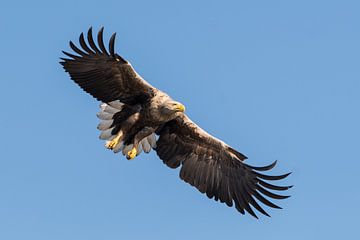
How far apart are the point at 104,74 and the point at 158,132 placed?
66.9 inches

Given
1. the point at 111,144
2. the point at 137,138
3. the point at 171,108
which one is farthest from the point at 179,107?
the point at 111,144

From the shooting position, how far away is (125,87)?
15.3 m

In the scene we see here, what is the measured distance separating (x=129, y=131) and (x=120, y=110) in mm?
385

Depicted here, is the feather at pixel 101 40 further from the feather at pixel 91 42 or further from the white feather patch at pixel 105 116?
the white feather patch at pixel 105 116

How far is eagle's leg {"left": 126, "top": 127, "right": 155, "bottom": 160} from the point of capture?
15625mm

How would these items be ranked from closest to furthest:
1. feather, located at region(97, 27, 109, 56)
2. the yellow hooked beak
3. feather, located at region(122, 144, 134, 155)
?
feather, located at region(97, 27, 109, 56) → the yellow hooked beak → feather, located at region(122, 144, 134, 155)

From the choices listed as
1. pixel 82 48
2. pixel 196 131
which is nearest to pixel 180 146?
pixel 196 131

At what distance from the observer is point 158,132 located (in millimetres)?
16219

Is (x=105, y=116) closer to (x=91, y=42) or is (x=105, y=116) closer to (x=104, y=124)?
(x=104, y=124)

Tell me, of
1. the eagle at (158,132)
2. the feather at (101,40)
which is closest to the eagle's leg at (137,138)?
the eagle at (158,132)

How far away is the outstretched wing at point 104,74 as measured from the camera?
48.6 ft

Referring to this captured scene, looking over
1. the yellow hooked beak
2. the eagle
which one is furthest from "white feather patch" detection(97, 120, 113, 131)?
the yellow hooked beak

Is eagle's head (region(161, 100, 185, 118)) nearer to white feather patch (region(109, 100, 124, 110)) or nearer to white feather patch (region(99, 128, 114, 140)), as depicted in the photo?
white feather patch (region(109, 100, 124, 110))

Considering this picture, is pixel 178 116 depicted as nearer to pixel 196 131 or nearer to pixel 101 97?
pixel 196 131
